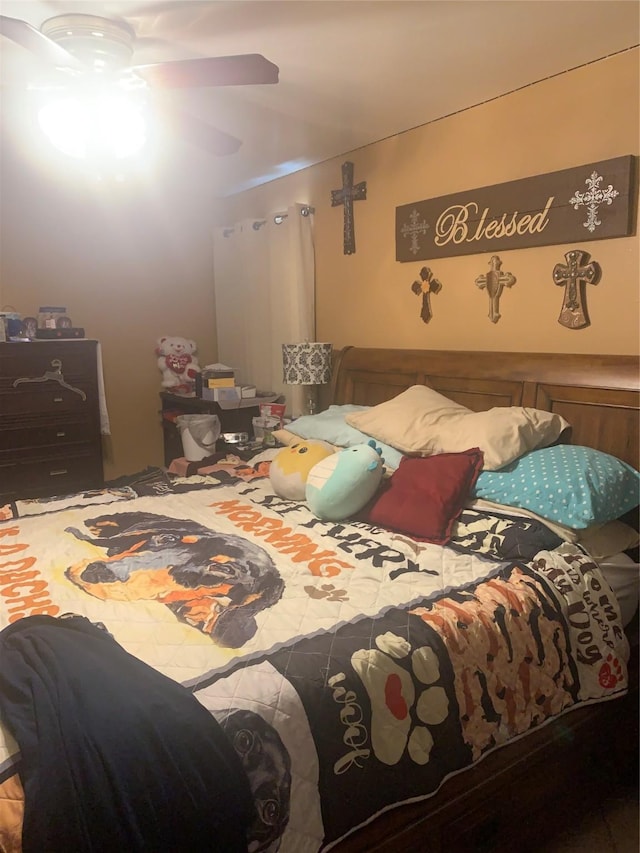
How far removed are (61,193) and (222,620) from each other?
3.22 m

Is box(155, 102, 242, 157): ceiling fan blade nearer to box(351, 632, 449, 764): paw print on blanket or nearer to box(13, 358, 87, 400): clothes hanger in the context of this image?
box(13, 358, 87, 400): clothes hanger

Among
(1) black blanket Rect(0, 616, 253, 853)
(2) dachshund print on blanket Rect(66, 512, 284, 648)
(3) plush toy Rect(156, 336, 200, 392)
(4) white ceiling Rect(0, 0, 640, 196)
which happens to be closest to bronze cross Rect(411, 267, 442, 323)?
(4) white ceiling Rect(0, 0, 640, 196)

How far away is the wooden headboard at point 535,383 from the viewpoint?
204 centimetres

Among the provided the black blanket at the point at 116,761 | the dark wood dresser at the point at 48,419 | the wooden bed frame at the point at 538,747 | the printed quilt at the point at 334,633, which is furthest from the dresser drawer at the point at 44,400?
the black blanket at the point at 116,761

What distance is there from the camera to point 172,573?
1644mm

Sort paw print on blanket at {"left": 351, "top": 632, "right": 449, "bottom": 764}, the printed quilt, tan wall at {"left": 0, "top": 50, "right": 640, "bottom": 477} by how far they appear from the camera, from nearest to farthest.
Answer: the printed quilt → paw print on blanket at {"left": 351, "top": 632, "right": 449, "bottom": 764} → tan wall at {"left": 0, "top": 50, "right": 640, "bottom": 477}

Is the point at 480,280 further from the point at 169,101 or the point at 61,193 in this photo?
the point at 61,193

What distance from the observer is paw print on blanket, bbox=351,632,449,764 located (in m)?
1.26

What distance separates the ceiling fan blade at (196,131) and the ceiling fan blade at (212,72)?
217 mm

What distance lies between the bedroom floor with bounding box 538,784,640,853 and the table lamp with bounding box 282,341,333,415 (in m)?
2.17

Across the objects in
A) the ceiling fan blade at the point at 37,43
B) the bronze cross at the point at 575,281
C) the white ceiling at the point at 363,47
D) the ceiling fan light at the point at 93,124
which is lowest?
the bronze cross at the point at 575,281

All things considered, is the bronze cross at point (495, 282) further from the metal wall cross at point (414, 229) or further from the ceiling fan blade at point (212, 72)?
the ceiling fan blade at point (212, 72)

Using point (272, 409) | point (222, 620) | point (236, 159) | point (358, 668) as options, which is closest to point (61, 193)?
point (236, 159)

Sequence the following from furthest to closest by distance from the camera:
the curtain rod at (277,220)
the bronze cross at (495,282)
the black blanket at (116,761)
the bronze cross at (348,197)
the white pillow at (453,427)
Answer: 1. the curtain rod at (277,220)
2. the bronze cross at (348,197)
3. the bronze cross at (495,282)
4. the white pillow at (453,427)
5. the black blanket at (116,761)
